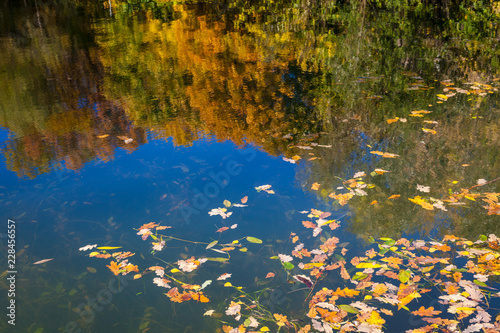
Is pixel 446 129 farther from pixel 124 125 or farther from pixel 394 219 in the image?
pixel 124 125

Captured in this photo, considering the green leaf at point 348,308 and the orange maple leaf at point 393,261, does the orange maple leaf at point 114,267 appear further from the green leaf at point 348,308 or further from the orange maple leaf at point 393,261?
the orange maple leaf at point 393,261

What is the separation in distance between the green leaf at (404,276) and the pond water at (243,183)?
11mm

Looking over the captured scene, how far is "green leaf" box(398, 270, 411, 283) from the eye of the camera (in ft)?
11.2

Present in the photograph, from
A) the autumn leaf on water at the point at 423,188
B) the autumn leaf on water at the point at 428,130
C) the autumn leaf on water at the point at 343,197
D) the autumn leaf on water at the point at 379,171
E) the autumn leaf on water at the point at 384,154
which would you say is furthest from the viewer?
the autumn leaf on water at the point at 428,130

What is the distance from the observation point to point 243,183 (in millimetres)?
5016

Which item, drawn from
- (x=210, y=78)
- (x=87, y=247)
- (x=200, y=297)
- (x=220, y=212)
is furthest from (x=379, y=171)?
(x=210, y=78)

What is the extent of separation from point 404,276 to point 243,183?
223 centimetres

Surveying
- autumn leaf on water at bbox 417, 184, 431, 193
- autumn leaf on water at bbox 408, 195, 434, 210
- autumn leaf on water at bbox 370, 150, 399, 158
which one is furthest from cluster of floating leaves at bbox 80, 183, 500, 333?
autumn leaf on water at bbox 370, 150, 399, 158

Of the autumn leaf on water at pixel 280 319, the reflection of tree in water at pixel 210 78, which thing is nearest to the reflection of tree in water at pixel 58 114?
the reflection of tree in water at pixel 210 78

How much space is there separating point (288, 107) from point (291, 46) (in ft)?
16.4

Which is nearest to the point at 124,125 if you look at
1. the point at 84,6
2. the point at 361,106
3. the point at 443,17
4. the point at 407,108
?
the point at 361,106

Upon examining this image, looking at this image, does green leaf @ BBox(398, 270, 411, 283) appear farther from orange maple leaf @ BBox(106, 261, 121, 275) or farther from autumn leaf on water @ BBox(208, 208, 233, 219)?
orange maple leaf @ BBox(106, 261, 121, 275)

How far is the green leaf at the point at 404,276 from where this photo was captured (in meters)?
3.40

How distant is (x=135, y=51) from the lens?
444 inches
